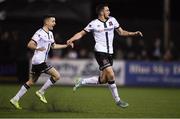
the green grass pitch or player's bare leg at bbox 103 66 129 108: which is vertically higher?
player's bare leg at bbox 103 66 129 108

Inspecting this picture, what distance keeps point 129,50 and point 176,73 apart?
8.68 ft

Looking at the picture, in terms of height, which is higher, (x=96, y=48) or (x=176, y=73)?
(x=96, y=48)

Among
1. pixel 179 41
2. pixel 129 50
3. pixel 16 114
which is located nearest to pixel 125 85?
pixel 129 50

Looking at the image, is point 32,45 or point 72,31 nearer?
point 32,45

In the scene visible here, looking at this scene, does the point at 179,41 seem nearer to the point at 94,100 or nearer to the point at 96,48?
the point at 94,100

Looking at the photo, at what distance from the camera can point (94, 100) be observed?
Result: 64.5ft

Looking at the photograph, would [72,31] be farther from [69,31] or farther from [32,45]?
[32,45]

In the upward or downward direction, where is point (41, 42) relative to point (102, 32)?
downward

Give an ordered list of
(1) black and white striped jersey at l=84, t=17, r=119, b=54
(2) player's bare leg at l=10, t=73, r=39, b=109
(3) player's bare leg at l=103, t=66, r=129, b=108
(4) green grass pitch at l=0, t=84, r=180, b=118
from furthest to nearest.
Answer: (1) black and white striped jersey at l=84, t=17, r=119, b=54 → (3) player's bare leg at l=103, t=66, r=129, b=108 → (2) player's bare leg at l=10, t=73, r=39, b=109 → (4) green grass pitch at l=0, t=84, r=180, b=118

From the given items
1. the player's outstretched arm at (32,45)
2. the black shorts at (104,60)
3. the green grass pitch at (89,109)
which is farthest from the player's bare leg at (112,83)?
the player's outstretched arm at (32,45)

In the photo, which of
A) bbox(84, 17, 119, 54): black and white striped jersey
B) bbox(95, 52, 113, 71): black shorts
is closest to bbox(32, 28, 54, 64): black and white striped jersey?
bbox(84, 17, 119, 54): black and white striped jersey

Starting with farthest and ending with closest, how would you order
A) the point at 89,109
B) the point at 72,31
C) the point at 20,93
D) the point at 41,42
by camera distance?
the point at 72,31 → the point at 41,42 → the point at 20,93 → the point at 89,109

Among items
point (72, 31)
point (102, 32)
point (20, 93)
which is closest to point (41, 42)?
point (20, 93)

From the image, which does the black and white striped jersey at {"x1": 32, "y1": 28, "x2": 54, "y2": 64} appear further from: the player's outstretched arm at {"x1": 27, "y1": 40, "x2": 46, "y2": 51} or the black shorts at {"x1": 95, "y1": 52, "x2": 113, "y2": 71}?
the black shorts at {"x1": 95, "y1": 52, "x2": 113, "y2": 71}
